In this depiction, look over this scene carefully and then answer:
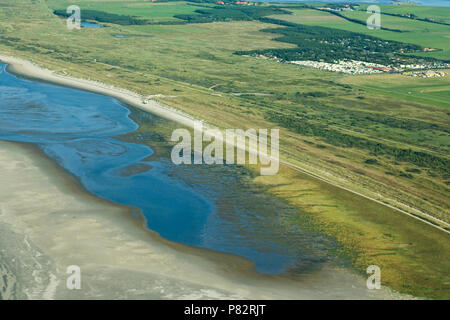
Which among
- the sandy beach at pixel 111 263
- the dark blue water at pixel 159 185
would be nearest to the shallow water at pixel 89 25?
the dark blue water at pixel 159 185

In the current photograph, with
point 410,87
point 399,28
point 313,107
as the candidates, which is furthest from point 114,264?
point 399,28

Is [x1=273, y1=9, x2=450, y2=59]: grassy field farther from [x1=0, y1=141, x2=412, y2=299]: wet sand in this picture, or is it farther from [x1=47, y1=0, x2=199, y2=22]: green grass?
[x1=0, y1=141, x2=412, y2=299]: wet sand

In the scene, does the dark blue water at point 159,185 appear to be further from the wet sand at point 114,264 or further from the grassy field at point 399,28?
the grassy field at point 399,28

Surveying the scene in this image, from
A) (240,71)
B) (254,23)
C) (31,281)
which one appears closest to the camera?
(31,281)

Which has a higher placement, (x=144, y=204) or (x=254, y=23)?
(x=254, y=23)

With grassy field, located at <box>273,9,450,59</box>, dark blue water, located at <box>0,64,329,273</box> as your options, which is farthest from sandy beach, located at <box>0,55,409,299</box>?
grassy field, located at <box>273,9,450,59</box>
